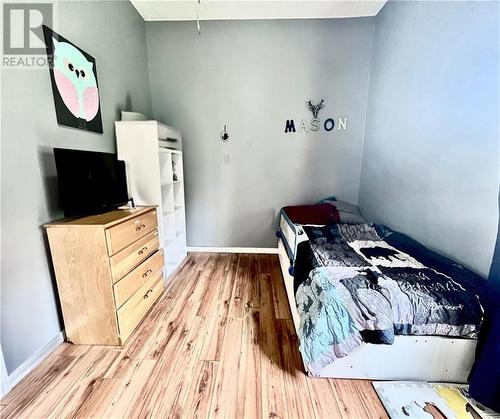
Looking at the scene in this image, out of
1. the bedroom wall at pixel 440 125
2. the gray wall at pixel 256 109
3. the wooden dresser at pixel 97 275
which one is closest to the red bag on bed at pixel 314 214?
the gray wall at pixel 256 109

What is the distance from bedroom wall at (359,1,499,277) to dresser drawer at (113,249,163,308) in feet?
7.84

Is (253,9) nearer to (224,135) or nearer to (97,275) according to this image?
(224,135)

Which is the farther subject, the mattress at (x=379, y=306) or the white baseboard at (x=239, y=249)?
the white baseboard at (x=239, y=249)

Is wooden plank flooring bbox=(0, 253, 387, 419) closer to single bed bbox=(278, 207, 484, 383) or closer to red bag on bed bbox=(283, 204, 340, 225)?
single bed bbox=(278, 207, 484, 383)

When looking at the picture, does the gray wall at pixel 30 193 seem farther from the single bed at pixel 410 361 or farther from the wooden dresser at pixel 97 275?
the single bed at pixel 410 361

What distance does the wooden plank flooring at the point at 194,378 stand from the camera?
3.85 ft

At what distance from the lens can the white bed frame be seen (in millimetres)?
1286

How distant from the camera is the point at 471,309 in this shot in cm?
124

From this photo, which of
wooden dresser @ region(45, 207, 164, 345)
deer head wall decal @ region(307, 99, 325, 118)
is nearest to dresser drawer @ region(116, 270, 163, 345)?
wooden dresser @ region(45, 207, 164, 345)

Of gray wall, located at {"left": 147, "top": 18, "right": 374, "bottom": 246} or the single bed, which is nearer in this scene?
the single bed

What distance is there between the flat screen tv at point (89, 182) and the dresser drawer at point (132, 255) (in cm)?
43

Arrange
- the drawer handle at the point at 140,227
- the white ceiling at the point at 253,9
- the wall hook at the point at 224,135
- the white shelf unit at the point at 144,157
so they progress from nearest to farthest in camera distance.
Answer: the drawer handle at the point at 140,227, the white shelf unit at the point at 144,157, the white ceiling at the point at 253,9, the wall hook at the point at 224,135

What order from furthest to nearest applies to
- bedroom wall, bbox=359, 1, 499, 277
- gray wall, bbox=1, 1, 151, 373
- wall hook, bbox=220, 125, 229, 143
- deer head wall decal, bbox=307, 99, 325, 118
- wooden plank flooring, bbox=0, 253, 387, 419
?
wall hook, bbox=220, 125, 229, 143 → deer head wall decal, bbox=307, 99, 325, 118 → bedroom wall, bbox=359, 1, 499, 277 → gray wall, bbox=1, 1, 151, 373 → wooden plank flooring, bbox=0, 253, 387, 419

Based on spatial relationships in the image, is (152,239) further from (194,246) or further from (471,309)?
(471,309)
